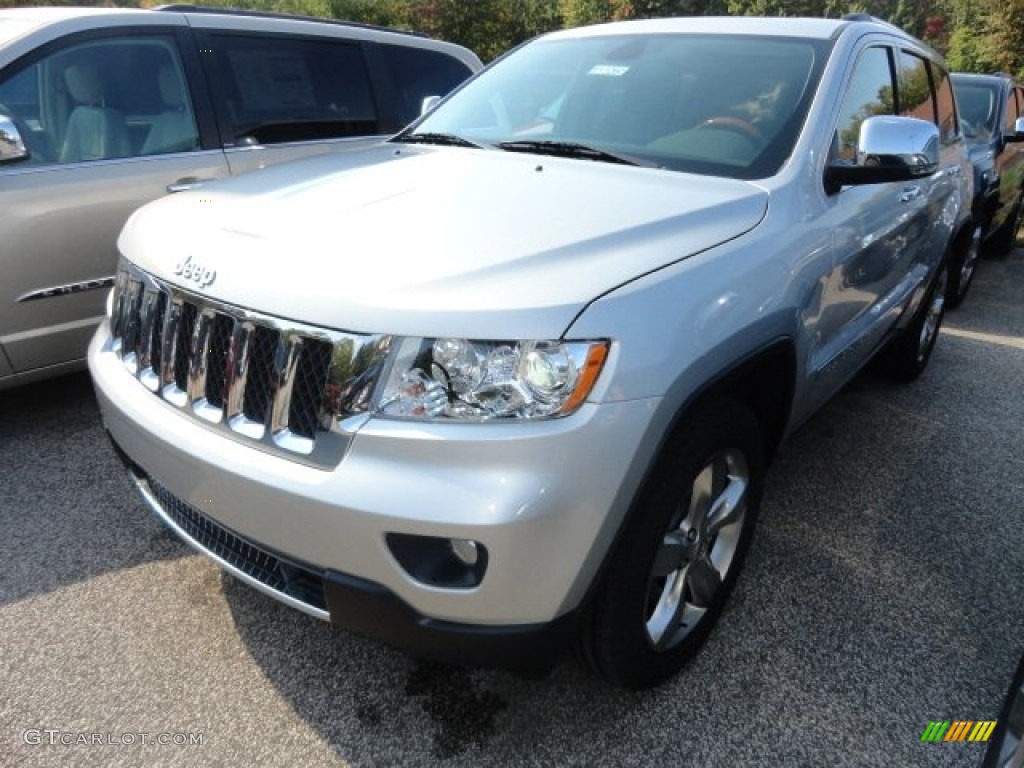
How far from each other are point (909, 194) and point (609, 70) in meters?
1.36

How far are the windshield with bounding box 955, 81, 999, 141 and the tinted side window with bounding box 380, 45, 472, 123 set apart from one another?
462cm

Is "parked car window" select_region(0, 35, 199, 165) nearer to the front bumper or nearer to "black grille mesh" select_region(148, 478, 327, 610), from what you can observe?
"black grille mesh" select_region(148, 478, 327, 610)

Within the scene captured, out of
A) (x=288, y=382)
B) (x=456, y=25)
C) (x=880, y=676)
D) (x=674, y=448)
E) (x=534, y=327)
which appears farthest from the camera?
(x=456, y=25)

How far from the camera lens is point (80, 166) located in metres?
3.50

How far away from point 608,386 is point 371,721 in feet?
3.71

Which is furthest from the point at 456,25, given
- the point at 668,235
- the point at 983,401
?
the point at 668,235

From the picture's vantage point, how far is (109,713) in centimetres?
203

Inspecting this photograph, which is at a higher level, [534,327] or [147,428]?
[534,327]

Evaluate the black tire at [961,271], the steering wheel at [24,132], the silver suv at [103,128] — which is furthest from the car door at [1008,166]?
the steering wheel at [24,132]

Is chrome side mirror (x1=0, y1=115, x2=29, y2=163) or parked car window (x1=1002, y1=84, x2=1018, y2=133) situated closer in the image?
chrome side mirror (x1=0, y1=115, x2=29, y2=163)

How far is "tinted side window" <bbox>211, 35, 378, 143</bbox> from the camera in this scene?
4086 mm

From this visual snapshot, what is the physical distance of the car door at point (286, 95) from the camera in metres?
4.04

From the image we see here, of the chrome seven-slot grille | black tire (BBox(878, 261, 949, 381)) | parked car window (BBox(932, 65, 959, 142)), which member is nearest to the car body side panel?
the chrome seven-slot grille

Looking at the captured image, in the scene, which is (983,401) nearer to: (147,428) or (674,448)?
(674,448)
